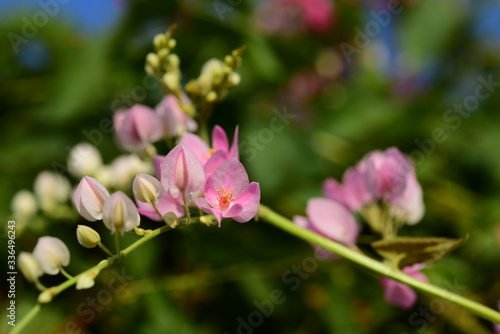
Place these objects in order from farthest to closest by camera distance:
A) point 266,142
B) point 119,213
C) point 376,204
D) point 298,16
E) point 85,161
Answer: point 298,16 → point 266,142 → point 85,161 → point 376,204 → point 119,213

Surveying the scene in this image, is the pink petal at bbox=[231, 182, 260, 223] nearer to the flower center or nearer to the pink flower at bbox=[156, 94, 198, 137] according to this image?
the flower center

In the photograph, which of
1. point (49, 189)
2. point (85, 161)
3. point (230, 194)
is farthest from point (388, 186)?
point (49, 189)

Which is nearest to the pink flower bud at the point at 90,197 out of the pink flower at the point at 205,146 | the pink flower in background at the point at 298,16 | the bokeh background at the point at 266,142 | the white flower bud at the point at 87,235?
the white flower bud at the point at 87,235

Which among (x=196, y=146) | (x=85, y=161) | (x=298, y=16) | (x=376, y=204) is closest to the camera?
(x=196, y=146)

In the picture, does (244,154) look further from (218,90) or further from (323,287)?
(218,90)

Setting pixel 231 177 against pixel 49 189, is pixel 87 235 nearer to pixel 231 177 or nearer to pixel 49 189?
pixel 231 177

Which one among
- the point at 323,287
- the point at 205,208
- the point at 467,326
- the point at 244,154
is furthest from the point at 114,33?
the point at 467,326

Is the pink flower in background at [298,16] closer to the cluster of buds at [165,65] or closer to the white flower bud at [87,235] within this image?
the cluster of buds at [165,65]
